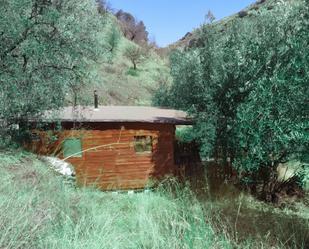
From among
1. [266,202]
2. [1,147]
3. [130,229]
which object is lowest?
[266,202]

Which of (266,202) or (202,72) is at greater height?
(202,72)

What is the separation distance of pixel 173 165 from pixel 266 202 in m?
4.66

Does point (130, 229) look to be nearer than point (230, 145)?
Yes

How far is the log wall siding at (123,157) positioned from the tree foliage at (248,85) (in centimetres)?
219

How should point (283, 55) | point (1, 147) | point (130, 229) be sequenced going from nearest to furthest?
1. point (130, 229)
2. point (1, 147)
3. point (283, 55)

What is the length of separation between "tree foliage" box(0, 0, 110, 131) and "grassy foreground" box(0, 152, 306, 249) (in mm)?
3528

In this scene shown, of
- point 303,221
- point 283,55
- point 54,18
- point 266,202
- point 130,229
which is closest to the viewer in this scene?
point 130,229

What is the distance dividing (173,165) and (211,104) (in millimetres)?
3713

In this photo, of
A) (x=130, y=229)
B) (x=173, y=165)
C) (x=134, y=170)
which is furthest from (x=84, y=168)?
(x=130, y=229)

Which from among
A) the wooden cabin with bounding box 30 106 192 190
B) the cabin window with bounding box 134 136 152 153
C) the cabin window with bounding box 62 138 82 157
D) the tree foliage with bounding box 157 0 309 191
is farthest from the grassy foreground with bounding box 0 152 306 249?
the cabin window with bounding box 134 136 152 153

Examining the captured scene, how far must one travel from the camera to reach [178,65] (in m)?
25.7

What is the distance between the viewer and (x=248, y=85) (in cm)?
1716

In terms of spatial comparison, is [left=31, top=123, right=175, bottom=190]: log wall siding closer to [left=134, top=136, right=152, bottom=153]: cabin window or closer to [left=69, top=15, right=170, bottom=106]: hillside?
[left=134, top=136, right=152, bottom=153]: cabin window

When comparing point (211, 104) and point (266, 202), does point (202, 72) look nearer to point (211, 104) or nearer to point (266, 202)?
point (211, 104)
